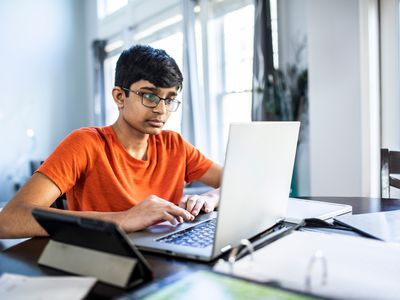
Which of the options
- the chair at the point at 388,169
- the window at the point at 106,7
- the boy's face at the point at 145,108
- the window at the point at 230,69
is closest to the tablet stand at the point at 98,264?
the boy's face at the point at 145,108

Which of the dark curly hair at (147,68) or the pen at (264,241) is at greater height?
the dark curly hair at (147,68)

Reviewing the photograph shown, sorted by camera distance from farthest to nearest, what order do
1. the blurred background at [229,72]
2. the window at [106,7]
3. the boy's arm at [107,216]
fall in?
the window at [106,7] → the blurred background at [229,72] → the boy's arm at [107,216]

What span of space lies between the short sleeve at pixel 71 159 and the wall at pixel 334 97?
1762 mm

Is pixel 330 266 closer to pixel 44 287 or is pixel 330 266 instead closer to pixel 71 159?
pixel 44 287

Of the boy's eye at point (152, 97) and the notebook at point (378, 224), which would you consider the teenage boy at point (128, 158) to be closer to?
the boy's eye at point (152, 97)

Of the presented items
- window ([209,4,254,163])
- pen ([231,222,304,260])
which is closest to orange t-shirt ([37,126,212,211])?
pen ([231,222,304,260])

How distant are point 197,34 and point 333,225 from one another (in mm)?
3262

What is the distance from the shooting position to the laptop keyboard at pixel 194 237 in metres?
0.78

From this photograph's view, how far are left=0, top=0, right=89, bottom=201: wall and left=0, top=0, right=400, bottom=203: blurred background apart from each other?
0.04ft

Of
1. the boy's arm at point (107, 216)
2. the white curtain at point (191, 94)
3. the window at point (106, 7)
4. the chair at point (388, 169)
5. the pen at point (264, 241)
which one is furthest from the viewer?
the window at point (106, 7)

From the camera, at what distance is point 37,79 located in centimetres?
523

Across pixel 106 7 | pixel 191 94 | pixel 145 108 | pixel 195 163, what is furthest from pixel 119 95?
Result: pixel 106 7

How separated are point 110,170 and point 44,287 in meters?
0.70

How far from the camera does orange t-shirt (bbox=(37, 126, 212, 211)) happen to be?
1137 mm
